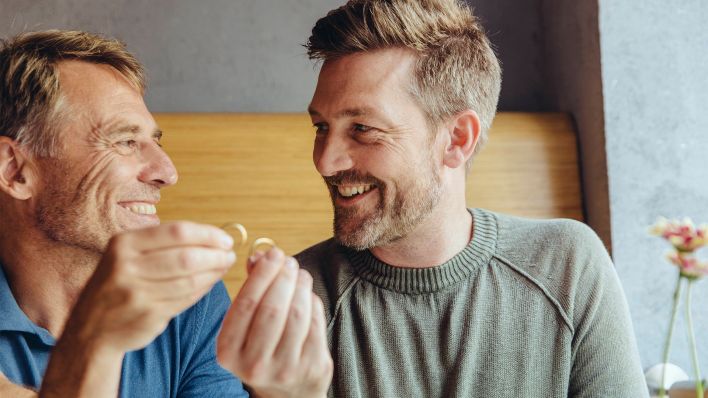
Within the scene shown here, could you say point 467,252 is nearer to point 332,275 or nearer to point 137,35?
point 332,275

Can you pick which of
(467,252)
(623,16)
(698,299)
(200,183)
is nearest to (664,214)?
(698,299)

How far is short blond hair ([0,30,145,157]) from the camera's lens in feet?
4.93

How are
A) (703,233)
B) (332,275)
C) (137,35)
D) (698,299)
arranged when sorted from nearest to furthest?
(703,233), (332,275), (698,299), (137,35)

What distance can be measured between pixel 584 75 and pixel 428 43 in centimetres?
90

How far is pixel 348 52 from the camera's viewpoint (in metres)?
1.52

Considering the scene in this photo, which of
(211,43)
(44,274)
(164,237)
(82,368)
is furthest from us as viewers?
(211,43)

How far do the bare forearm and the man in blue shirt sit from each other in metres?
0.32

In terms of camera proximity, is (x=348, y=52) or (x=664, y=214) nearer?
(x=348, y=52)

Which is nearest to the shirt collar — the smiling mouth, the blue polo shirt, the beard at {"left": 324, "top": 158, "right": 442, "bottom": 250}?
the blue polo shirt

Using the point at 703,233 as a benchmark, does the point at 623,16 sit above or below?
above

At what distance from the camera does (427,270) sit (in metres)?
1.46

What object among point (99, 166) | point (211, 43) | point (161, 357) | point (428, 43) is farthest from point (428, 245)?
point (211, 43)

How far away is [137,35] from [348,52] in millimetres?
1103

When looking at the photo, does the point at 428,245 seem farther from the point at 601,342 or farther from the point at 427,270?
the point at 601,342
